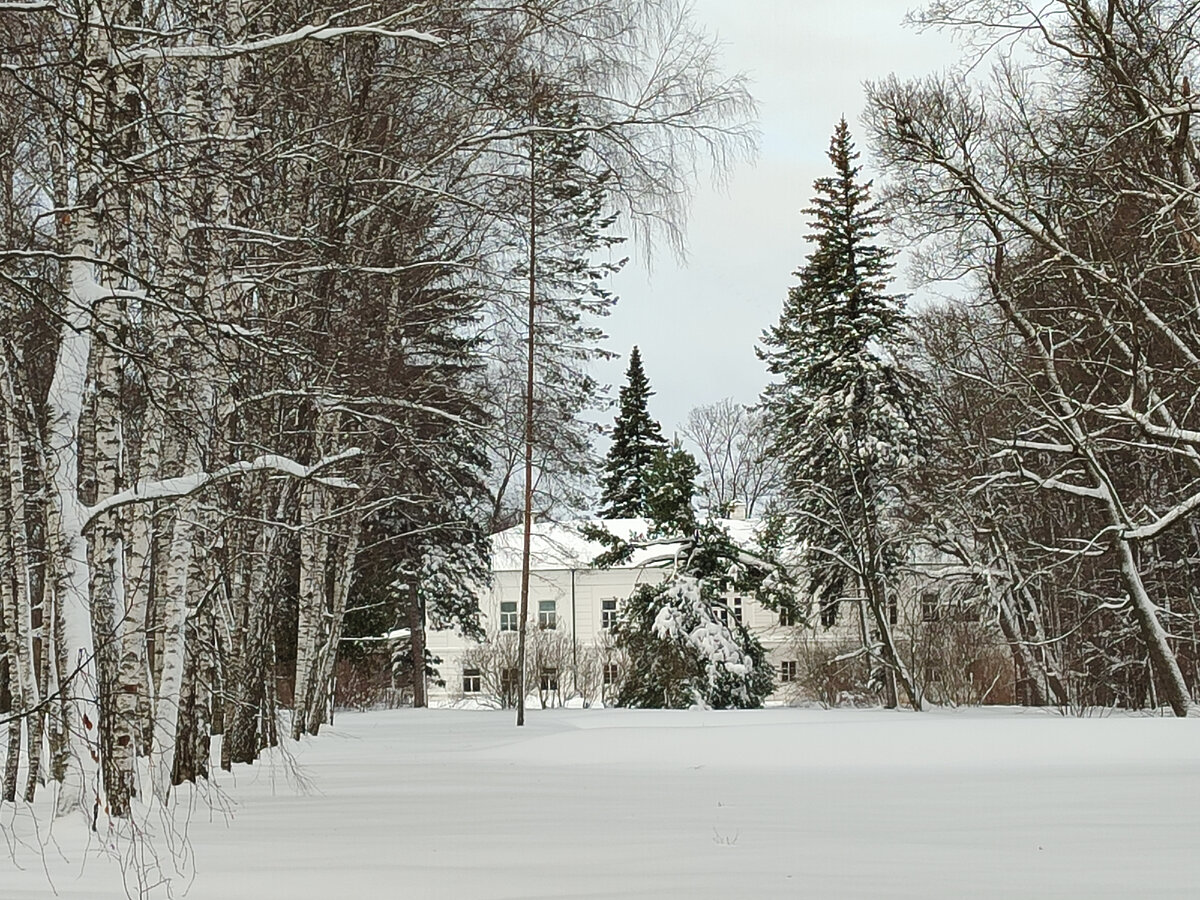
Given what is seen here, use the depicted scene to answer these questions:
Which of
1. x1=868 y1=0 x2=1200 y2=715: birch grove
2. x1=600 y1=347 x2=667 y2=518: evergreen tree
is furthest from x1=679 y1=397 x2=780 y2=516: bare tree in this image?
x1=868 y1=0 x2=1200 y2=715: birch grove

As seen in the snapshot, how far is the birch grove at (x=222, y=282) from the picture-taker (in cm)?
682

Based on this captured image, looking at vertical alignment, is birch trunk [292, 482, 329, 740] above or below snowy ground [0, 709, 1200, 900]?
above

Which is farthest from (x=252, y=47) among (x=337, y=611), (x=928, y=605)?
(x=928, y=605)

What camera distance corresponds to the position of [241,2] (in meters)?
8.21

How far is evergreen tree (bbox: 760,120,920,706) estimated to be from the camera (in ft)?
95.3

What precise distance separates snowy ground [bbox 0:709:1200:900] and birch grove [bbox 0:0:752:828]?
97 centimetres

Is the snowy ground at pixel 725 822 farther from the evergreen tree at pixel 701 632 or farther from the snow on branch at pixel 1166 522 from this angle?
the evergreen tree at pixel 701 632

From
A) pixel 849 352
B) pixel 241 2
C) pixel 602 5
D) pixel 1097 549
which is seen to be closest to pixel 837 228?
pixel 849 352

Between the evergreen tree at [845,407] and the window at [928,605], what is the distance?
838mm

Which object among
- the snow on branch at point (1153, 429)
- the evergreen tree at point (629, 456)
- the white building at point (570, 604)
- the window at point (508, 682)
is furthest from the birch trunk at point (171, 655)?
the evergreen tree at point (629, 456)

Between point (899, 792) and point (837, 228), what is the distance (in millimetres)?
22483

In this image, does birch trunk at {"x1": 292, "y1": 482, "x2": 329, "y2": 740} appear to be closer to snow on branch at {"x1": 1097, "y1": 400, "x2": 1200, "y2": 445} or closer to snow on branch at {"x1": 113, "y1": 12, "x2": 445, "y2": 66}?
snow on branch at {"x1": 1097, "y1": 400, "x2": 1200, "y2": 445}

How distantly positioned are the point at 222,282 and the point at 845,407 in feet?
73.9

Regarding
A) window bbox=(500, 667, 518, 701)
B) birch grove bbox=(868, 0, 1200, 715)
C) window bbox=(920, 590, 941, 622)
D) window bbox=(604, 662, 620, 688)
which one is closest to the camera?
birch grove bbox=(868, 0, 1200, 715)
